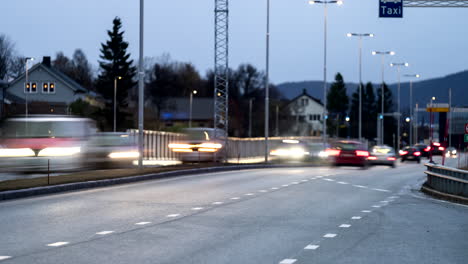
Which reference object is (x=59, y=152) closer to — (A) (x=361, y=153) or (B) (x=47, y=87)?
(A) (x=361, y=153)

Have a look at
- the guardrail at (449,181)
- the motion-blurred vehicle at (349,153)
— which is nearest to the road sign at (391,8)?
the guardrail at (449,181)

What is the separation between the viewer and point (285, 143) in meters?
50.1

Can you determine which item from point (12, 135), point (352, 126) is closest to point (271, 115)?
point (352, 126)

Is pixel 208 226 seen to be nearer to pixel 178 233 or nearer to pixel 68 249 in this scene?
pixel 178 233

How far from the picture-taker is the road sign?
→ 26.5 metres

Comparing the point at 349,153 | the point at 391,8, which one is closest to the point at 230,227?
the point at 391,8

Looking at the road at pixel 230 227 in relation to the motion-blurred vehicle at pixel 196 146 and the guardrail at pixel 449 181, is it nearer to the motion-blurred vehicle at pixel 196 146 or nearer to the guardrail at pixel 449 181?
the guardrail at pixel 449 181

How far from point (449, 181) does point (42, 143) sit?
13.4m

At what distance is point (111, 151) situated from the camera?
1208 inches

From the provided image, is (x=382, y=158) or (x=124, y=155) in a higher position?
(x=124, y=155)

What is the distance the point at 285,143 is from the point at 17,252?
40.6m

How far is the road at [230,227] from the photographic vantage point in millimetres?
9875

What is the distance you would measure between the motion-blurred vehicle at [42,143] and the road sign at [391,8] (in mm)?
11315

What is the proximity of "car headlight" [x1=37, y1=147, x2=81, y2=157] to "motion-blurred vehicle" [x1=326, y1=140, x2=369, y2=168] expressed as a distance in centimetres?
1685
